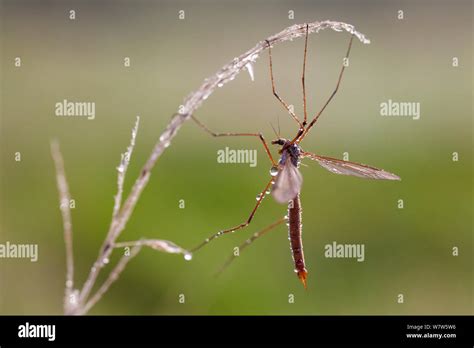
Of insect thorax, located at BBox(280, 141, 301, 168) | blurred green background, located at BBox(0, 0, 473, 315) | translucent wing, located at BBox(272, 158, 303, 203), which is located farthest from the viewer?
blurred green background, located at BBox(0, 0, 473, 315)

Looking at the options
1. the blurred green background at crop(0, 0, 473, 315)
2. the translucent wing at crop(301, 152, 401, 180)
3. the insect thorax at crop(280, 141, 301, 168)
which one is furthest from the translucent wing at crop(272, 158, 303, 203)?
the blurred green background at crop(0, 0, 473, 315)

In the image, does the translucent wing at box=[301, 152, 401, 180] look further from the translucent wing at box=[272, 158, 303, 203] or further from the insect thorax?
the translucent wing at box=[272, 158, 303, 203]

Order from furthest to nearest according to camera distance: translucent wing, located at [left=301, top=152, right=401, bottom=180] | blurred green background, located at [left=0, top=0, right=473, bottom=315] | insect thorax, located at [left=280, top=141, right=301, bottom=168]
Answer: blurred green background, located at [left=0, top=0, right=473, bottom=315], insect thorax, located at [left=280, top=141, right=301, bottom=168], translucent wing, located at [left=301, top=152, right=401, bottom=180]

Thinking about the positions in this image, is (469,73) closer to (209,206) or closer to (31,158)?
(209,206)

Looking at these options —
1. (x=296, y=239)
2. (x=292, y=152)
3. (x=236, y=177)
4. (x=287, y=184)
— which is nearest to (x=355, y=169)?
(x=292, y=152)

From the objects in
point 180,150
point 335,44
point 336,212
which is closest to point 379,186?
point 336,212

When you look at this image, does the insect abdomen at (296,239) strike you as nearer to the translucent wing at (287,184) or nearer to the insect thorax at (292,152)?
the insect thorax at (292,152)

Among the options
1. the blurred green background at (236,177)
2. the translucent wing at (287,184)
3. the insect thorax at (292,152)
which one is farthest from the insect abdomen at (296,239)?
the blurred green background at (236,177)
